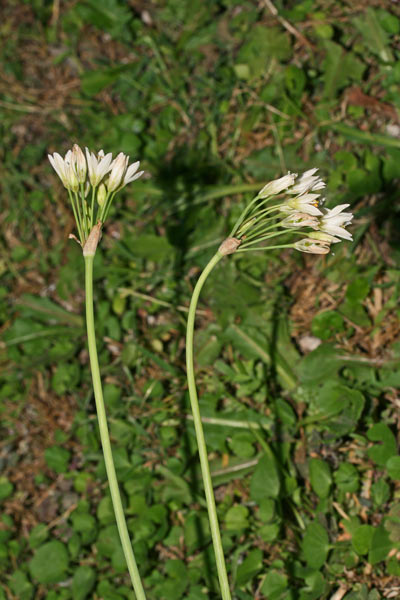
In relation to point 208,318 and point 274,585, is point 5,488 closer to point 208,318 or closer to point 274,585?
point 208,318

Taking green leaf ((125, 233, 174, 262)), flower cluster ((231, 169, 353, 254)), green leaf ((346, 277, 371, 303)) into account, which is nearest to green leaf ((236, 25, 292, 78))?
green leaf ((125, 233, 174, 262))

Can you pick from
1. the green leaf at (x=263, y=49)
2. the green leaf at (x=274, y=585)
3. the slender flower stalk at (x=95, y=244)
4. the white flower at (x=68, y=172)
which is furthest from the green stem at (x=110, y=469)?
A: the green leaf at (x=263, y=49)

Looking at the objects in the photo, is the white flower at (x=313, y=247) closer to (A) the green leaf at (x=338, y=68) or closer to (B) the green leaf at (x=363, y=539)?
(B) the green leaf at (x=363, y=539)

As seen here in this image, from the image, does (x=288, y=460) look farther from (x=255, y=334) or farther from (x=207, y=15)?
(x=207, y=15)

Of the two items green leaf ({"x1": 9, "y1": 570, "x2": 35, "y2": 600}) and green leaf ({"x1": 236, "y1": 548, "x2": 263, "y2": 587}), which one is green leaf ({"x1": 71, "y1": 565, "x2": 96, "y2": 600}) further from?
green leaf ({"x1": 236, "y1": 548, "x2": 263, "y2": 587})

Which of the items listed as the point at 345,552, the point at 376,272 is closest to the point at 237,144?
the point at 376,272

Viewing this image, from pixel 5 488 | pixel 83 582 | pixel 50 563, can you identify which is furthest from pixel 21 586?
pixel 5 488
